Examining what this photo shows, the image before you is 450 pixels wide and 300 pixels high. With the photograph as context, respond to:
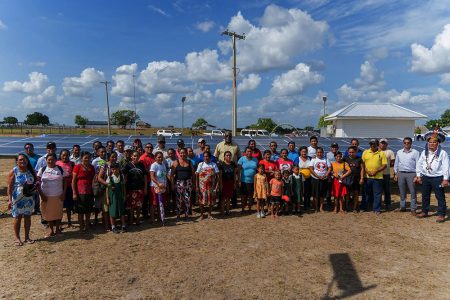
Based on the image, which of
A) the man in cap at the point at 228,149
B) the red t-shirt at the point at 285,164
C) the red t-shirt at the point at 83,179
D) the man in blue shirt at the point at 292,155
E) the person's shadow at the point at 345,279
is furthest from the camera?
the man in blue shirt at the point at 292,155

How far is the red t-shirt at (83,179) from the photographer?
638cm

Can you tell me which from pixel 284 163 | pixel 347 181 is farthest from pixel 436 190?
pixel 284 163

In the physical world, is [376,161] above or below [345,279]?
above

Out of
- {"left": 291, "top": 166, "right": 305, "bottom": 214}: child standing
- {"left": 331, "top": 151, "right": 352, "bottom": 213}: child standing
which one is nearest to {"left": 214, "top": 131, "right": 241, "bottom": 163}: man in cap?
{"left": 291, "top": 166, "right": 305, "bottom": 214}: child standing

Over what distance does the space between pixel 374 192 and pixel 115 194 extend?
18.9 ft

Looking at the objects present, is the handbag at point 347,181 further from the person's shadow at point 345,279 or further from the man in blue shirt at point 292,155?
the person's shadow at point 345,279

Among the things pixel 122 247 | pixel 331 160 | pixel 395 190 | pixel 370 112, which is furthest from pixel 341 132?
pixel 122 247

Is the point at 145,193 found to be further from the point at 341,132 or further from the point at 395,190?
the point at 341,132

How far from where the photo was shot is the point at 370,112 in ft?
69.6

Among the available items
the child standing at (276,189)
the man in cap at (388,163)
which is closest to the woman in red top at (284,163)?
the child standing at (276,189)

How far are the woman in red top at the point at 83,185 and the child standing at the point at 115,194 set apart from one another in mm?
354

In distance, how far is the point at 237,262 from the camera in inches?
203

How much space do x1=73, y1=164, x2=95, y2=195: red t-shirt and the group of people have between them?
18mm

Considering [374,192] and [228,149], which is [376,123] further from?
[228,149]
